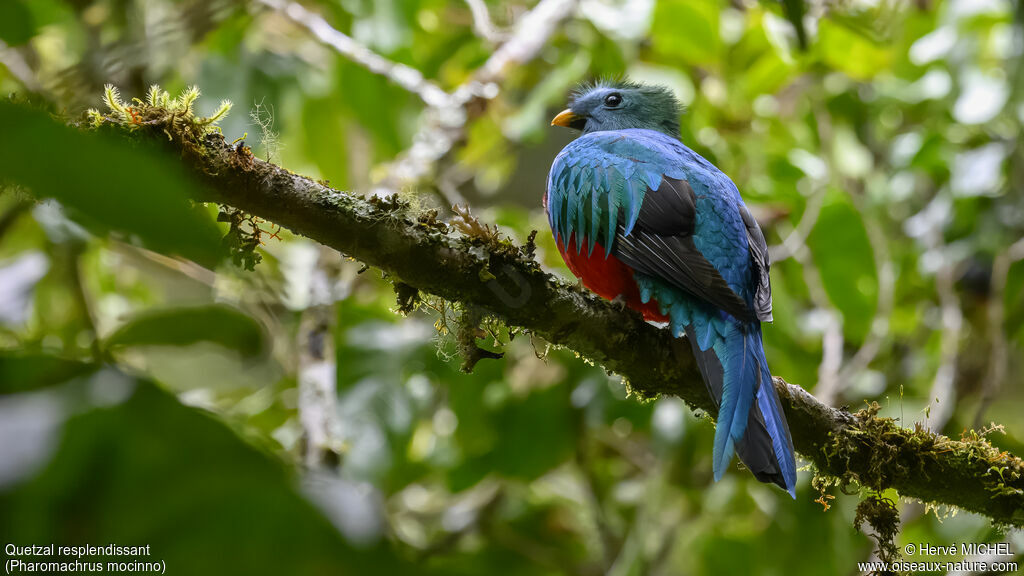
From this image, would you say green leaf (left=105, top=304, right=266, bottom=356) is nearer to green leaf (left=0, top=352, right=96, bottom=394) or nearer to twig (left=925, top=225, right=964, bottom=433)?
green leaf (left=0, top=352, right=96, bottom=394)

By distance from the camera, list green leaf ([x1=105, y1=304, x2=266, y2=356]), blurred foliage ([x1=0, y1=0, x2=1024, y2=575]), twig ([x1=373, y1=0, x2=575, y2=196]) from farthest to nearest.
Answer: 1. twig ([x1=373, y1=0, x2=575, y2=196])
2. blurred foliage ([x1=0, y1=0, x2=1024, y2=575])
3. green leaf ([x1=105, y1=304, x2=266, y2=356])

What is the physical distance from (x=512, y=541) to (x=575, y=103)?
226cm

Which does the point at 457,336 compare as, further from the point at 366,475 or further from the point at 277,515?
the point at 277,515

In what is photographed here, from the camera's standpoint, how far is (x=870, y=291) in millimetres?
4207

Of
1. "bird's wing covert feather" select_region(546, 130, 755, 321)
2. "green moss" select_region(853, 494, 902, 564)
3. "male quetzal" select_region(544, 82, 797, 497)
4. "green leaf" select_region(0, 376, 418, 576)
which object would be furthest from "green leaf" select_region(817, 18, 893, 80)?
"green leaf" select_region(0, 376, 418, 576)

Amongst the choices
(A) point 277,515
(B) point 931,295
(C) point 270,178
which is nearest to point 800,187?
(B) point 931,295

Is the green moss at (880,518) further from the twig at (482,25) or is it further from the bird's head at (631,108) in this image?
the twig at (482,25)

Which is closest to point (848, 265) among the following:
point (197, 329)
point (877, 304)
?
point (877, 304)

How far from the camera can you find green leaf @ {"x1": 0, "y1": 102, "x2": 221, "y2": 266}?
0.48 metres

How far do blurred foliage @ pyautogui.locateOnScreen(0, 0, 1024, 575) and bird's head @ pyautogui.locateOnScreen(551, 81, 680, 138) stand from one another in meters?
0.28

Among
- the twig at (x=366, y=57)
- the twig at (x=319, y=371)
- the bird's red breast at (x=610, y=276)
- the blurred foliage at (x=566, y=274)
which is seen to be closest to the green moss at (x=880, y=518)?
the blurred foliage at (x=566, y=274)

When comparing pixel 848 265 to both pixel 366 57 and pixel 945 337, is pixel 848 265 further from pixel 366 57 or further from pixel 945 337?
pixel 366 57

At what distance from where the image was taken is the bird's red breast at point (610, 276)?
2.86 m

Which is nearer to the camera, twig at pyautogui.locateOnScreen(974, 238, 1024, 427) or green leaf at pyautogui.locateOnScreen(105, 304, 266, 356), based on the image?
green leaf at pyautogui.locateOnScreen(105, 304, 266, 356)
